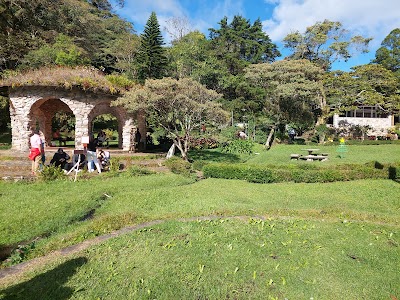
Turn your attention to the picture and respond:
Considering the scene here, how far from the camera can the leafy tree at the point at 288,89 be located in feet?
76.3

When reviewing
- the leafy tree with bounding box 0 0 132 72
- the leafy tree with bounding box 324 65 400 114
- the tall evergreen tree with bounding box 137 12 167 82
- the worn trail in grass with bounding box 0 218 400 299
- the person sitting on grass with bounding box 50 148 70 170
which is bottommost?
the worn trail in grass with bounding box 0 218 400 299

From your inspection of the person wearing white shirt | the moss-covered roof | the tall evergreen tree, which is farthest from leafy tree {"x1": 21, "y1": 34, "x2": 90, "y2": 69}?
the person wearing white shirt

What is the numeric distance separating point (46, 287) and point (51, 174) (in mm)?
7266

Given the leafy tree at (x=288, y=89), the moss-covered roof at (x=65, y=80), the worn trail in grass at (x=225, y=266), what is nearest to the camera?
the worn trail in grass at (x=225, y=266)

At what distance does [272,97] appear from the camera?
25.0 m

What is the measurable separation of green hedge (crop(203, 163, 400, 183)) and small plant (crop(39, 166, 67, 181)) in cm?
568

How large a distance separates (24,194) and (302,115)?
75.1 ft

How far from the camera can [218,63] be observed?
32.0 m

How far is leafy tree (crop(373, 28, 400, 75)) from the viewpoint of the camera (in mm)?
42706

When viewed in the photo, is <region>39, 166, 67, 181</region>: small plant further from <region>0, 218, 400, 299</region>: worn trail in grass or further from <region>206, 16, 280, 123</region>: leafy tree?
<region>206, 16, 280, 123</region>: leafy tree

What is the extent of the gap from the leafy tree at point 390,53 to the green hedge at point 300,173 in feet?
128

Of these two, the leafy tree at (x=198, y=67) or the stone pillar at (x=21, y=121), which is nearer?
the stone pillar at (x=21, y=121)

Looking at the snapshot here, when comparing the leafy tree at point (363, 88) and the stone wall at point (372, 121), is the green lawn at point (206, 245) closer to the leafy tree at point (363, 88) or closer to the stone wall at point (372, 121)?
the leafy tree at point (363, 88)

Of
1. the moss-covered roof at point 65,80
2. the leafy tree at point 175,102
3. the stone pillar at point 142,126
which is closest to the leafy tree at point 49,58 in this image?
the moss-covered roof at point 65,80
